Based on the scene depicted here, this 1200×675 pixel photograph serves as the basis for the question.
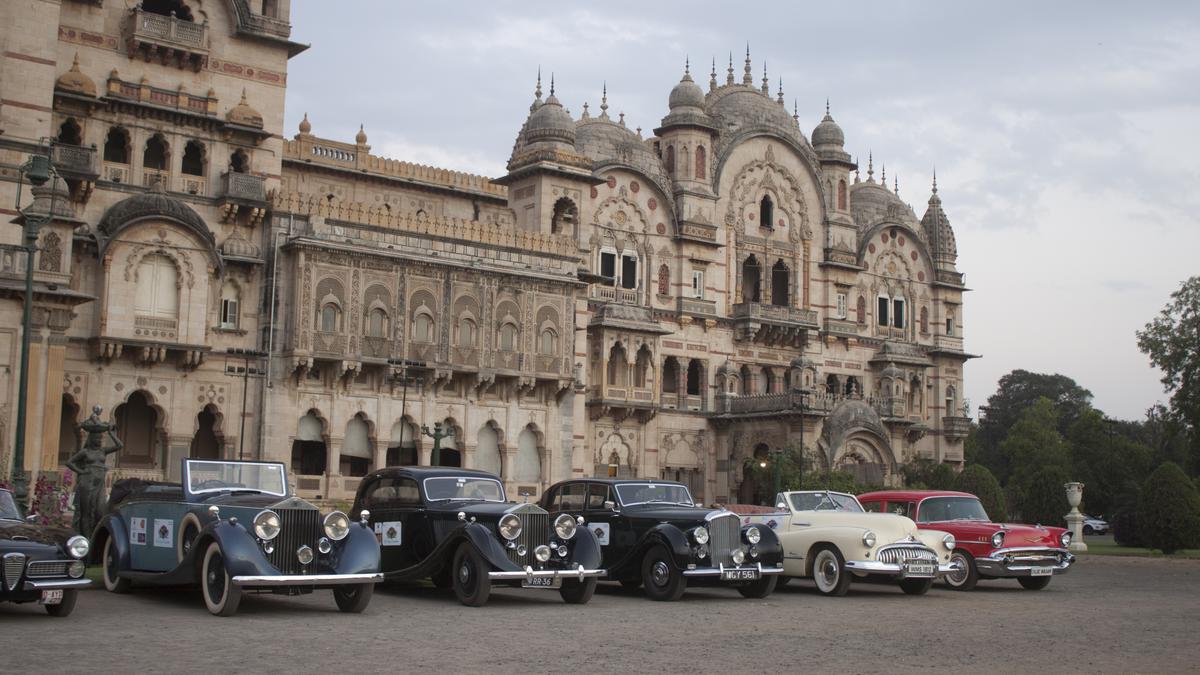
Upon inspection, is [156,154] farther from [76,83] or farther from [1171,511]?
[1171,511]

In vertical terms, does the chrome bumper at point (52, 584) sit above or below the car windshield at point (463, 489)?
below

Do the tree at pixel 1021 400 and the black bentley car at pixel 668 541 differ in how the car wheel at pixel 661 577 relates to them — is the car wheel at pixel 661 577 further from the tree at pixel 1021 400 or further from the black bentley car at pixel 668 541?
the tree at pixel 1021 400

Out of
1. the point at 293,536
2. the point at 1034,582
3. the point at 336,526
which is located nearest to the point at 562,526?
the point at 336,526

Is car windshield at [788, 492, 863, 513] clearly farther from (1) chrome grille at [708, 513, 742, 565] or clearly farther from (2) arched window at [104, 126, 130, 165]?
(2) arched window at [104, 126, 130, 165]

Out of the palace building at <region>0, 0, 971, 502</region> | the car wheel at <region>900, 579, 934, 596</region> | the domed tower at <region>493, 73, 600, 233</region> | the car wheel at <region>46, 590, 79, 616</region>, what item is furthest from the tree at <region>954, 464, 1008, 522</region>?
the car wheel at <region>46, 590, 79, 616</region>

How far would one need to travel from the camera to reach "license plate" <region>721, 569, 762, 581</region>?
1812cm

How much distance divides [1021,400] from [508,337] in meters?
69.9

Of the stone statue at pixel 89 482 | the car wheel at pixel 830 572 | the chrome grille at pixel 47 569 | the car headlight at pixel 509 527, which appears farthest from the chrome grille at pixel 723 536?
the stone statue at pixel 89 482

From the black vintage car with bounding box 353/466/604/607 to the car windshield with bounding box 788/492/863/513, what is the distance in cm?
529

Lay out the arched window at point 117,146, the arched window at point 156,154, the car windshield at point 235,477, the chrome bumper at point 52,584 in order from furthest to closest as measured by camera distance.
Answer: the arched window at point 156,154 < the arched window at point 117,146 < the car windshield at point 235,477 < the chrome bumper at point 52,584

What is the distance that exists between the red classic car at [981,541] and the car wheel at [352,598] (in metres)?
10.6

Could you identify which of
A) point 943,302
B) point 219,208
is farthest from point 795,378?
point 219,208

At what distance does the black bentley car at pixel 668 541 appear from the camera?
18.1 meters

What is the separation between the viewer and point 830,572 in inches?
787
